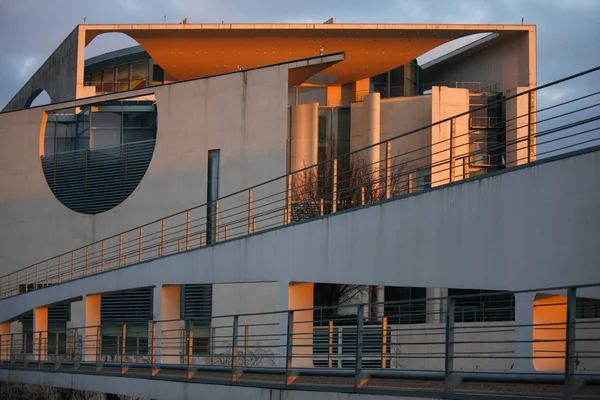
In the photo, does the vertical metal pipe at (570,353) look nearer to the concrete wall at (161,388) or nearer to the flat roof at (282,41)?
the concrete wall at (161,388)

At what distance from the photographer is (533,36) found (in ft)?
140

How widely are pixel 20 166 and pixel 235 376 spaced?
2262cm

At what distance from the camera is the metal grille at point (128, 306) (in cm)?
3328

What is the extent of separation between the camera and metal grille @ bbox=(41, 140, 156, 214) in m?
33.5

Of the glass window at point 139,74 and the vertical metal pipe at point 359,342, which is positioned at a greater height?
the glass window at point 139,74

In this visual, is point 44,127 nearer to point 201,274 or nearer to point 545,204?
point 201,274

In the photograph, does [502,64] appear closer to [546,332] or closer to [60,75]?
[60,75]

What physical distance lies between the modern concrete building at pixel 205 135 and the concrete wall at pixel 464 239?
5547mm

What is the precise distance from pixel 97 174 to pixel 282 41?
9.81 metres

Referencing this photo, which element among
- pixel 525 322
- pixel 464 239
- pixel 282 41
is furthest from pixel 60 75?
pixel 525 322

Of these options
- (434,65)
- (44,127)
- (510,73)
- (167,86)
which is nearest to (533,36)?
(510,73)

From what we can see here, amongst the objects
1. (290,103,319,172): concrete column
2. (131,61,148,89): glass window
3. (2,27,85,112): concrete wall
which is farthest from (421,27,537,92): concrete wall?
(2,27,85,112): concrete wall

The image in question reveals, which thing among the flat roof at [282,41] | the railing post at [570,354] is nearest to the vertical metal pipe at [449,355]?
the railing post at [570,354]

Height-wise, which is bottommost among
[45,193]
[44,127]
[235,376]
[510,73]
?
[235,376]
